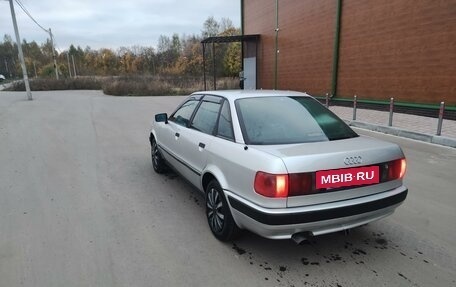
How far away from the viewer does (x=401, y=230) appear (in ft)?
11.7

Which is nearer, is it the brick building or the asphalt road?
the asphalt road

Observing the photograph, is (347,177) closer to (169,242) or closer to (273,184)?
(273,184)

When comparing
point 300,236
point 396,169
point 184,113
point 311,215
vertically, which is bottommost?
point 300,236

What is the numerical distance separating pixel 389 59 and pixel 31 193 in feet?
42.1

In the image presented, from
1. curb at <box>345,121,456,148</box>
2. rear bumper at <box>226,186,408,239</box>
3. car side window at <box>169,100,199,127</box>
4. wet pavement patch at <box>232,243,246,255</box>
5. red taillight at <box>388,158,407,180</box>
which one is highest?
car side window at <box>169,100,199,127</box>

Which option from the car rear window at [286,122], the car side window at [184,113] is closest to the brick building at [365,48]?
the car rear window at [286,122]

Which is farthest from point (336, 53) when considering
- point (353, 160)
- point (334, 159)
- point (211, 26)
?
point (211, 26)

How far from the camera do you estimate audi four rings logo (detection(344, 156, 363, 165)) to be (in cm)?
277

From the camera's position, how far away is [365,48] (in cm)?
1410

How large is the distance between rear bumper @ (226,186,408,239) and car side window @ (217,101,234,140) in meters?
0.65

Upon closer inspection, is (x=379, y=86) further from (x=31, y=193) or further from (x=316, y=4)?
(x=31, y=193)

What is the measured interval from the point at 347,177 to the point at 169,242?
1.83m

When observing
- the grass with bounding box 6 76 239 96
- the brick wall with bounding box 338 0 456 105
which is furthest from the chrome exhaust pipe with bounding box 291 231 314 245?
the grass with bounding box 6 76 239 96

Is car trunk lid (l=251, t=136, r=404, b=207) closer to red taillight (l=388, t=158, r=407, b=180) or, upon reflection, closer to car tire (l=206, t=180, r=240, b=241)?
red taillight (l=388, t=158, r=407, b=180)
